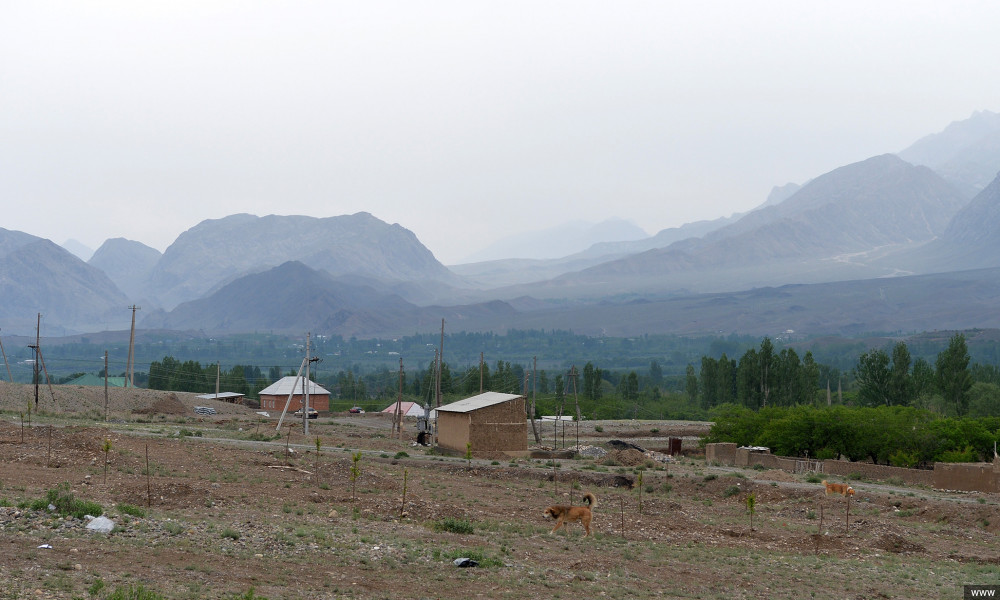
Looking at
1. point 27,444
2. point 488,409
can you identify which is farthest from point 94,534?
point 488,409

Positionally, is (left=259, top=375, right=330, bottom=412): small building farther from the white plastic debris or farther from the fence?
the white plastic debris

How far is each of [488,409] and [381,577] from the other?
27.8m

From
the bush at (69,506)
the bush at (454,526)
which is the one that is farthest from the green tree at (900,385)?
the bush at (69,506)

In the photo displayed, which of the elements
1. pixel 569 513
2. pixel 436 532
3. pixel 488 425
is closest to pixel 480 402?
pixel 488 425

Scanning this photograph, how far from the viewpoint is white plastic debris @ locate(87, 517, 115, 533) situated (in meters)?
16.1

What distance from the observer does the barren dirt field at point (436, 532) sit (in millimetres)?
14258

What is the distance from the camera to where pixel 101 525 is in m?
16.3

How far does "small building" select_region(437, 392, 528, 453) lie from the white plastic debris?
85.3 ft

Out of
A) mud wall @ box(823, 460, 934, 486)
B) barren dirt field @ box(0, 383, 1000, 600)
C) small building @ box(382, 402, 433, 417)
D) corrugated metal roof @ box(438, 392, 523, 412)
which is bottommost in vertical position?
small building @ box(382, 402, 433, 417)

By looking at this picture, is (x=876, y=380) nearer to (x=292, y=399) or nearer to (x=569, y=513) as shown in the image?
(x=292, y=399)

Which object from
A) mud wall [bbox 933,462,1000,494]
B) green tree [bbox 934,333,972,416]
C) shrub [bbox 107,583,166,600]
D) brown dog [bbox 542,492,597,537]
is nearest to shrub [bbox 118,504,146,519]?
shrub [bbox 107,583,166,600]

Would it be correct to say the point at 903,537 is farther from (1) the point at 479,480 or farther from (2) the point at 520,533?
(1) the point at 479,480

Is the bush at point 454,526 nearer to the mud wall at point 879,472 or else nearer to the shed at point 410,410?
the mud wall at point 879,472

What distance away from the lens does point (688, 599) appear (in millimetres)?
14992
